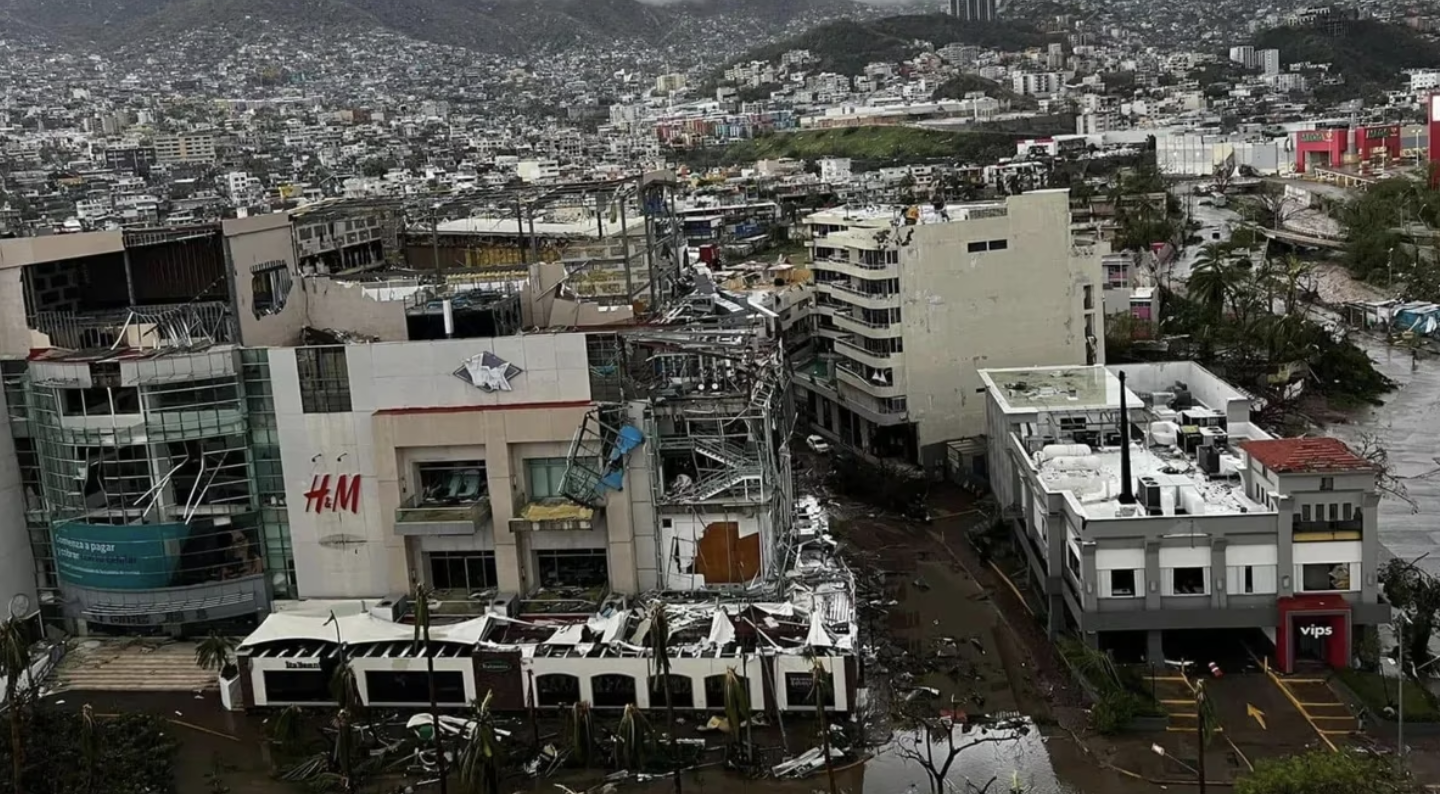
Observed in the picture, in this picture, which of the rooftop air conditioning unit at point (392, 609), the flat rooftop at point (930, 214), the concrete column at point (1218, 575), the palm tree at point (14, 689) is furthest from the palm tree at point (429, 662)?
the flat rooftop at point (930, 214)

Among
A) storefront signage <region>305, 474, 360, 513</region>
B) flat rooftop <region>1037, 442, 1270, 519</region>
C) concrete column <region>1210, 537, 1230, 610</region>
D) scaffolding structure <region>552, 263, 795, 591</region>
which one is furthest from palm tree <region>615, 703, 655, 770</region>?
concrete column <region>1210, 537, 1230, 610</region>

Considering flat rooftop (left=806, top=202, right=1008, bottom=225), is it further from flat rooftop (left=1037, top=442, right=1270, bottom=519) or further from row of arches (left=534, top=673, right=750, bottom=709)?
row of arches (left=534, top=673, right=750, bottom=709)

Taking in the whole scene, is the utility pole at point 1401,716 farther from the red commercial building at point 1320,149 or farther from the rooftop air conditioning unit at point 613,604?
the red commercial building at point 1320,149

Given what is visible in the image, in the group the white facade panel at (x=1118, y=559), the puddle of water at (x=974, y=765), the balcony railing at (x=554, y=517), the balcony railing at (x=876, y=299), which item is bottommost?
the puddle of water at (x=974, y=765)

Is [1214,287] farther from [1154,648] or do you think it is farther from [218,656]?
[218,656]

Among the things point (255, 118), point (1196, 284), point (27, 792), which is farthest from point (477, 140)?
point (27, 792)

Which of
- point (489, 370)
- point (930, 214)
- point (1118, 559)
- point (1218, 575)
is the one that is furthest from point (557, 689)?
point (930, 214)
